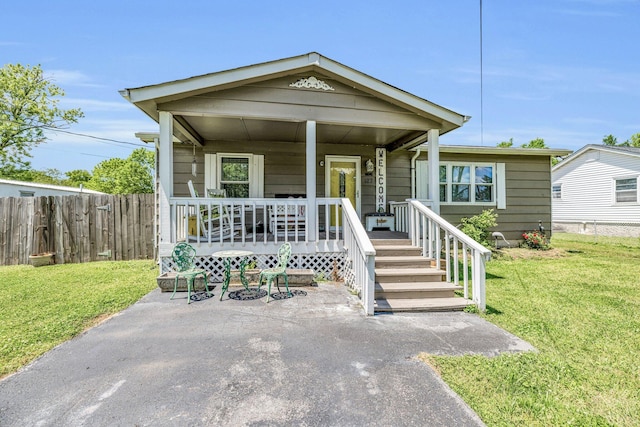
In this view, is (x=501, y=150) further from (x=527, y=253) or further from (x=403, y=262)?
(x=403, y=262)

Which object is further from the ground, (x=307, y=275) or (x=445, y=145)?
(x=445, y=145)

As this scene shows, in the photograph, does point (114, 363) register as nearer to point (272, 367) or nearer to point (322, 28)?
point (272, 367)

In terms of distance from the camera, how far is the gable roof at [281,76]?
5.07 metres

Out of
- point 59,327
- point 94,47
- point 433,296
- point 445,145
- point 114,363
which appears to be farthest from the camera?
point 94,47

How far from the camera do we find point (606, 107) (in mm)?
22734

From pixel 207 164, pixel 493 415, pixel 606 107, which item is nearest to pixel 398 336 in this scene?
pixel 493 415

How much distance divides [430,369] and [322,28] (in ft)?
29.9

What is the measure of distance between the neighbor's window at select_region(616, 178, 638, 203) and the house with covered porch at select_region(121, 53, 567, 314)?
7260 mm

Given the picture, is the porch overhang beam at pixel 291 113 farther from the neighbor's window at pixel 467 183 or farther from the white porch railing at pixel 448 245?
the neighbor's window at pixel 467 183

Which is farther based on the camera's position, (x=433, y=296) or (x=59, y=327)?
(x=433, y=296)

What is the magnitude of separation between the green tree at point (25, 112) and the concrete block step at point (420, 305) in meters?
23.1

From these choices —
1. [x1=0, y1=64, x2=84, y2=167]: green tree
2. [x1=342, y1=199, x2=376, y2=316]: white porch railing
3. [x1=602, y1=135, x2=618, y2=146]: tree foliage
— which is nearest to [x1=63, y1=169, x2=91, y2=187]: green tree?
[x1=0, y1=64, x2=84, y2=167]: green tree

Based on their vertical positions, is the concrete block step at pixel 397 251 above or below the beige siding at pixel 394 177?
below

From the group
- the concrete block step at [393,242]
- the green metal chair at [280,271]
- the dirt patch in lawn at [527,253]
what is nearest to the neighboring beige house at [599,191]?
the dirt patch in lawn at [527,253]
